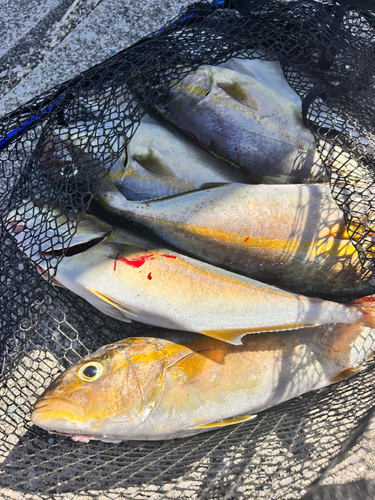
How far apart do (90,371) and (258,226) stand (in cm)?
113

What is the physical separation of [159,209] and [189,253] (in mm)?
299

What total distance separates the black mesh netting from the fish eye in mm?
299

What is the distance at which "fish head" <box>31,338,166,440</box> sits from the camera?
1637mm

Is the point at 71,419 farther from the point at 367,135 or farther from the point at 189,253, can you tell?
the point at 367,135

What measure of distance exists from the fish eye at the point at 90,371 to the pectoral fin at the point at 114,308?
0.93 feet

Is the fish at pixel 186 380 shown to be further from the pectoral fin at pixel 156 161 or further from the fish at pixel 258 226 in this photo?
the pectoral fin at pixel 156 161

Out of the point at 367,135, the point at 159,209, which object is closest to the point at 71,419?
the point at 159,209

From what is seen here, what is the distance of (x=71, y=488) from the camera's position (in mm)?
1566

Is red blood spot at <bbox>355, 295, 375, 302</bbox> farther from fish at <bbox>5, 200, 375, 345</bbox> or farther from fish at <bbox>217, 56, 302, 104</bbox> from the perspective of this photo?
fish at <bbox>217, 56, 302, 104</bbox>

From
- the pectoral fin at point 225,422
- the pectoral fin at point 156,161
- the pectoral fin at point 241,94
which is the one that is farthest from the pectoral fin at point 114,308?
the pectoral fin at point 241,94

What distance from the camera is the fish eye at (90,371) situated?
175cm

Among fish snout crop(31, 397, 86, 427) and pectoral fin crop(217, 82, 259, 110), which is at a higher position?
pectoral fin crop(217, 82, 259, 110)

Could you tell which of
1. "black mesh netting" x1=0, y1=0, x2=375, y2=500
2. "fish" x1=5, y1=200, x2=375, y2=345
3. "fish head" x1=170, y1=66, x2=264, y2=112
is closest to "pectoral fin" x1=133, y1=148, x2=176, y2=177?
"black mesh netting" x1=0, y1=0, x2=375, y2=500

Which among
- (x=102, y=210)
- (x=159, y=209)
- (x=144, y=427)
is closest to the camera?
(x=144, y=427)
